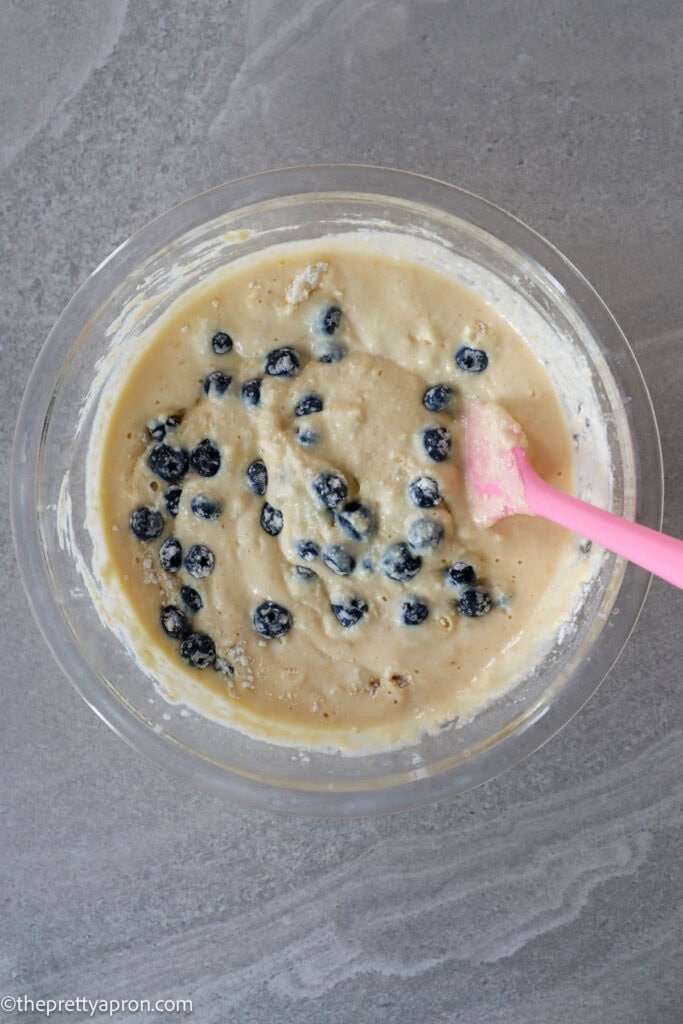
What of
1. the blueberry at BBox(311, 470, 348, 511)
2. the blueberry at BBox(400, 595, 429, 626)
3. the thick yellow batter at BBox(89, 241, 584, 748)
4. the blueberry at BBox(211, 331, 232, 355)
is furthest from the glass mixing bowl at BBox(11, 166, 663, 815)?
the blueberry at BBox(311, 470, 348, 511)

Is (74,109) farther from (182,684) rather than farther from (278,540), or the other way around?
(182,684)

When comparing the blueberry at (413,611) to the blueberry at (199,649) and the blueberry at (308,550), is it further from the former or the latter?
the blueberry at (199,649)

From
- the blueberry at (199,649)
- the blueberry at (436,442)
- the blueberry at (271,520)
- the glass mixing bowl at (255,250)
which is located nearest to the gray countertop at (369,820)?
the glass mixing bowl at (255,250)

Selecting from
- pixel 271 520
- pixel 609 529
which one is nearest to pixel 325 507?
pixel 271 520

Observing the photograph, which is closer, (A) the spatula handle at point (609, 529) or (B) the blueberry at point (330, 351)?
(A) the spatula handle at point (609, 529)

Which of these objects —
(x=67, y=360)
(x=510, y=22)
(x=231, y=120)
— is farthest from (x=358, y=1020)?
(x=510, y=22)
